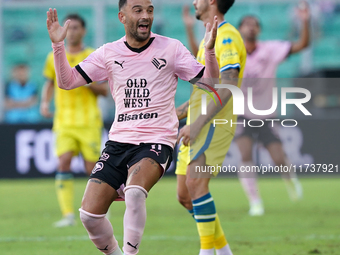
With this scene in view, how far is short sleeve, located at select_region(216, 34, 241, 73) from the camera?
4684 millimetres

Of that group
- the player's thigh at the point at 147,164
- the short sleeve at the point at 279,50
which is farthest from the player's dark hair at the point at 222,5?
the short sleeve at the point at 279,50

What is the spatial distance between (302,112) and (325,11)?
15.7 ft

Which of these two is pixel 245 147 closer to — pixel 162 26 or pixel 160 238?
pixel 160 238

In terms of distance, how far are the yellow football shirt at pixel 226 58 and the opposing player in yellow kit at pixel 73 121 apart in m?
2.74

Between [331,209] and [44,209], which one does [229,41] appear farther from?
[44,209]

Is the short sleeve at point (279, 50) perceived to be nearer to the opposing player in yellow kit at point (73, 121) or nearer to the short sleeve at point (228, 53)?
the opposing player in yellow kit at point (73, 121)

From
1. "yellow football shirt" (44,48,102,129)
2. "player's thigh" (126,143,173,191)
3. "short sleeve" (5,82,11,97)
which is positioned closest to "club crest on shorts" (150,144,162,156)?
"player's thigh" (126,143,173,191)

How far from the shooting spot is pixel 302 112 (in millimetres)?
13094

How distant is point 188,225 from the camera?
281 inches

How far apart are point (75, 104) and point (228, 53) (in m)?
3.42

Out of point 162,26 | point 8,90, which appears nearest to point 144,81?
point 8,90

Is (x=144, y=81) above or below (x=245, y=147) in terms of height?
above

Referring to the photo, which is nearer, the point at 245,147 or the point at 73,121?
the point at 73,121

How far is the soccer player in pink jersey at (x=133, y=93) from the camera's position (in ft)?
13.5
